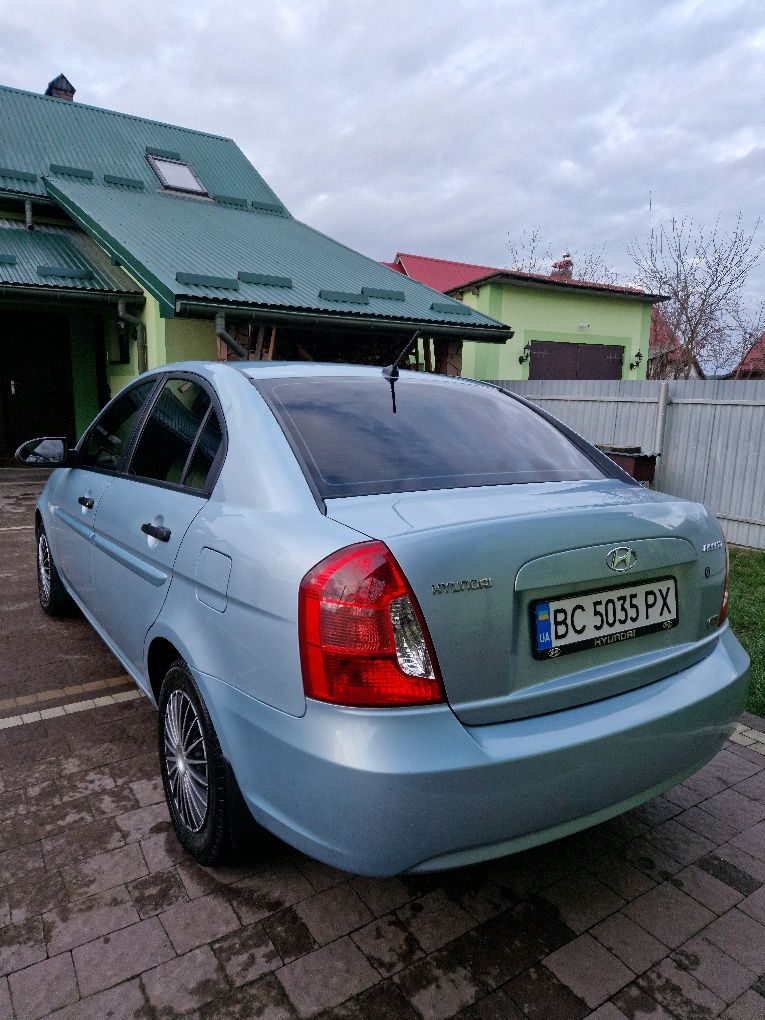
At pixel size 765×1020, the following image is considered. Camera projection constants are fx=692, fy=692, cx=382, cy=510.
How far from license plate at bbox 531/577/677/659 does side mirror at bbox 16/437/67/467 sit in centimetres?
294

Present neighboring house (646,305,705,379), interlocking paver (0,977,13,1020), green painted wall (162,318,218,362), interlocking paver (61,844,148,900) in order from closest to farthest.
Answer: interlocking paver (0,977,13,1020)
interlocking paver (61,844,148,900)
green painted wall (162,318,218,362)
neighboring house (646,305,705,379)

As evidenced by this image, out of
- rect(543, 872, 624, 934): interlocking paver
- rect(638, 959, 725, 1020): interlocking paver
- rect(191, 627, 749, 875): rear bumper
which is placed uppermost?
rect(191, 627, 749, 875): rear bumper

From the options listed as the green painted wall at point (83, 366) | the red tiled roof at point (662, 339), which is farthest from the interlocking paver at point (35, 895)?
the red tiled roof at point (662, 339)

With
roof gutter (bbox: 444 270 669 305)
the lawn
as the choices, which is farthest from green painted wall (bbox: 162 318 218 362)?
the lawn

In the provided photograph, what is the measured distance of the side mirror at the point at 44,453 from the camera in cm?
368

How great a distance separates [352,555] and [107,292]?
10.7 m

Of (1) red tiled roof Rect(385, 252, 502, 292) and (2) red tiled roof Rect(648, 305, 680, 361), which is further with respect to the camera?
(2) red tiled roof Rect(648, 305, 680, 361)

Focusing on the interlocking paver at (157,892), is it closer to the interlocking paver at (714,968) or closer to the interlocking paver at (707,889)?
the interlocking paver at (714,968)

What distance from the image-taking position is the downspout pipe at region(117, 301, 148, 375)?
1094 cm

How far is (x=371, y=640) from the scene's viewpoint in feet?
5.33

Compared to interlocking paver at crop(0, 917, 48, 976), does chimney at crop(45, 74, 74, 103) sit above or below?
above

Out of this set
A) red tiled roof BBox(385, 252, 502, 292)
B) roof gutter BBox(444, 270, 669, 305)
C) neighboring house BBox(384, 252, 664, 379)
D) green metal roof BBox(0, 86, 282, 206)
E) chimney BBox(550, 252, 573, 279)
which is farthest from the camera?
chimney BBox(550, 252, 573, 279)

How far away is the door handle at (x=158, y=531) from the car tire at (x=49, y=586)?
2.17m

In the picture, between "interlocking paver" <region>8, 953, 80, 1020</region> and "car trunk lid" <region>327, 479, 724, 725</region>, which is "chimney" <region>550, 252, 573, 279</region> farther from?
"interlocking paver" <region>8, 953, 80, 1020</region>
